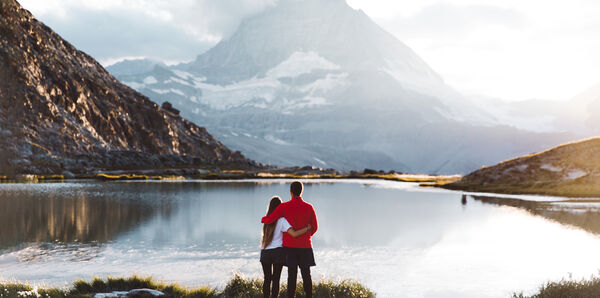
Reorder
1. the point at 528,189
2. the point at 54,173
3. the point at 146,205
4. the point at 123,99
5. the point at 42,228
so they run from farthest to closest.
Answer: the point at 123,99, the point at 54,173, the point at 528,189, the point at 146,205, the point at 42,228

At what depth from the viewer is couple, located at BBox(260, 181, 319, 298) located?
519 inches

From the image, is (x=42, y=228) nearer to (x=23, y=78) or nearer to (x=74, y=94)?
(x=23, y=78)

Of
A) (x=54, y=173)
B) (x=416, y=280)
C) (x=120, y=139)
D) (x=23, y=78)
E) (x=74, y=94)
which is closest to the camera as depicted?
(x=416, y=280)

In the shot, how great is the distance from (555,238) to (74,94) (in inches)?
6301

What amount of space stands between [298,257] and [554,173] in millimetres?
67647

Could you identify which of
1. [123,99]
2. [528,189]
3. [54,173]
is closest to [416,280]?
[528,189]

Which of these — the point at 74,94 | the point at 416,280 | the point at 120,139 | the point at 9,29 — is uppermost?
the point at 9,29

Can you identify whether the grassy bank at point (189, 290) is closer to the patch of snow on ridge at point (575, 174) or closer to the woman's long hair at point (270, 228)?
the woman's long hair at point (270, 228)

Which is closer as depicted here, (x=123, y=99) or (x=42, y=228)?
(x=42, y=228)

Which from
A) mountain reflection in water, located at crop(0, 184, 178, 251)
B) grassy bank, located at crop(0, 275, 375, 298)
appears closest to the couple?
grassy bank, located at crop(0, 275, 375, 298)

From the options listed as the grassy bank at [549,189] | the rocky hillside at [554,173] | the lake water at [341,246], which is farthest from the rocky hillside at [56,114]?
the rocky hillside at [554,173]

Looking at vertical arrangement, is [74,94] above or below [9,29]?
below

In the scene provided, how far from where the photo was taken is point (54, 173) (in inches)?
4712

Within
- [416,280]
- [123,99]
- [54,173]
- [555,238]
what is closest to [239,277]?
[416,280]
